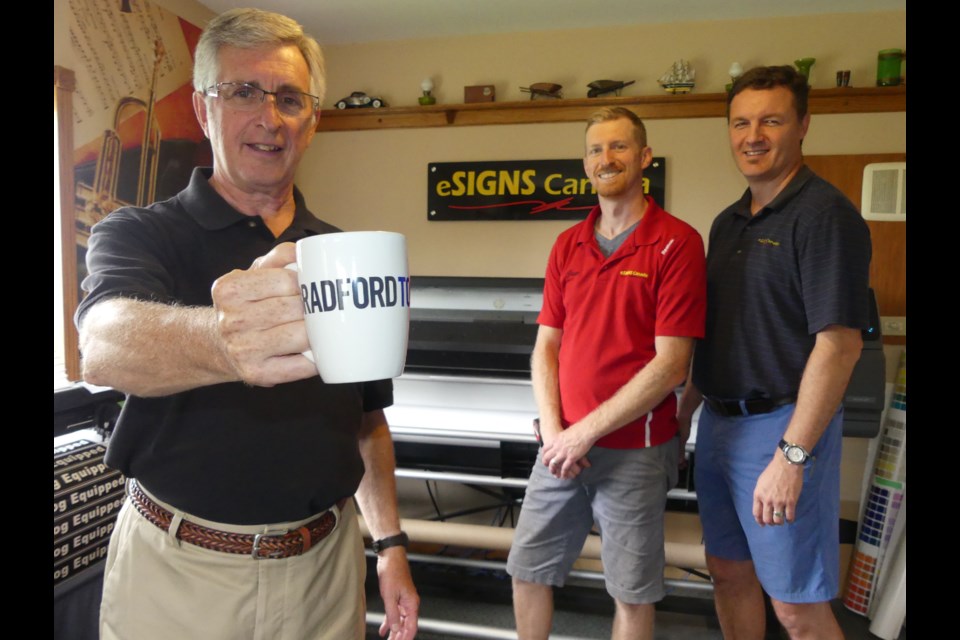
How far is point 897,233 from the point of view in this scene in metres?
2.83

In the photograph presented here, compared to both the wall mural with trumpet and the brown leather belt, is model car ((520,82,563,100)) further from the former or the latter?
the brown leather belt

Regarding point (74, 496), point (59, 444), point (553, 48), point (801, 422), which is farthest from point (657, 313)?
point (553, 48)

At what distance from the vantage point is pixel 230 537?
2.65 feet

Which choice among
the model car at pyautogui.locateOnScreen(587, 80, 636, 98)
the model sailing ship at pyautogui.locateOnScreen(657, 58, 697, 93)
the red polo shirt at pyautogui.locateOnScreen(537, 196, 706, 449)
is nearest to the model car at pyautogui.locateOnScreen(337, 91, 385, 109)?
the model car at pyautogui.locateOnScreen(587, 80, 636, 98)

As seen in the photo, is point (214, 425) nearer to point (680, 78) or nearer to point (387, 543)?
point (387, 543)

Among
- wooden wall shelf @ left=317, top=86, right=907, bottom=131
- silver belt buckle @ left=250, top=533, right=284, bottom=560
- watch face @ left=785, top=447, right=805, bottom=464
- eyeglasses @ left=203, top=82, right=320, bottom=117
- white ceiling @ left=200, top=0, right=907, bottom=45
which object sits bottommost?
watch face @ left=785, top=447, right=805, bottom=464

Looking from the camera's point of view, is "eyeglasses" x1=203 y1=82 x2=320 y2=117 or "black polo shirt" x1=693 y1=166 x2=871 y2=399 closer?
"eyeglasses" x1=203 y1=82 x2=320 y2=117

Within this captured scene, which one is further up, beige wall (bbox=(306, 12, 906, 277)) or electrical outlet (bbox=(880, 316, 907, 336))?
beige wall (bbox=(306, 12, 906, 277))

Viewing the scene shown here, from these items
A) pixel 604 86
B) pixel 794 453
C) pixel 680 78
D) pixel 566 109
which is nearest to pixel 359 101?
pixel 566 109

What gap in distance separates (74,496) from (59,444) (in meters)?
0.26

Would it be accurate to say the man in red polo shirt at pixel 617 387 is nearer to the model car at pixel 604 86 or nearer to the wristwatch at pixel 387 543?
the wristwatch at pixel 387 543

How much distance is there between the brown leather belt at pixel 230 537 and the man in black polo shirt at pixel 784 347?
107 cm

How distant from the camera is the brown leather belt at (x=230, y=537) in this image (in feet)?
2.61

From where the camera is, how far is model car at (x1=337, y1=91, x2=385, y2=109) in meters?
3.15
